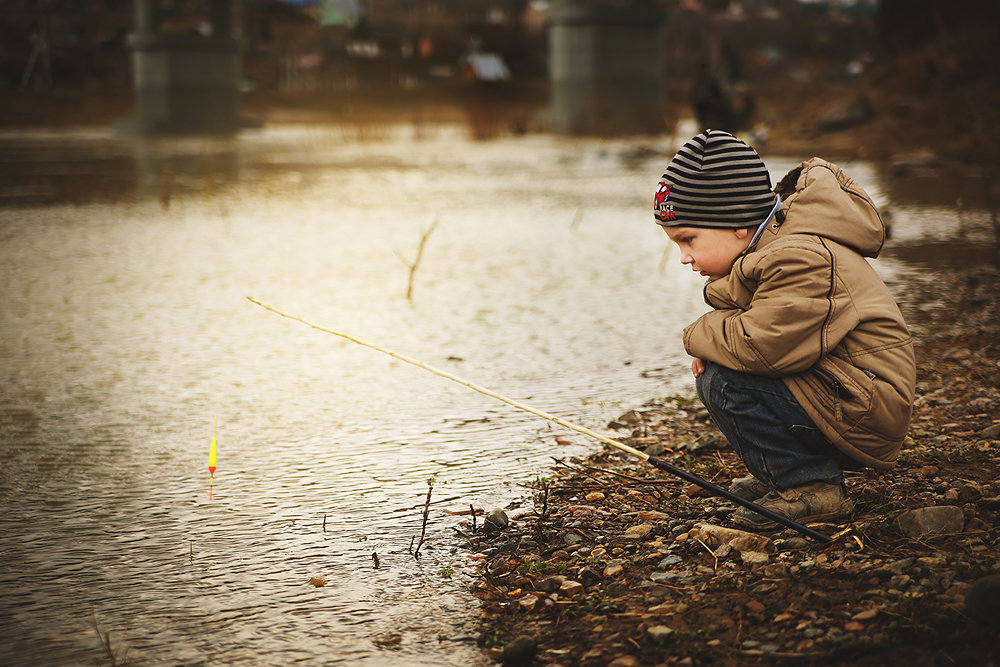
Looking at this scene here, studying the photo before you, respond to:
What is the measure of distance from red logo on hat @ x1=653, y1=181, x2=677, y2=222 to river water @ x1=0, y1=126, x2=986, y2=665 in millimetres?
1036

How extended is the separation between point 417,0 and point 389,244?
47.5 m

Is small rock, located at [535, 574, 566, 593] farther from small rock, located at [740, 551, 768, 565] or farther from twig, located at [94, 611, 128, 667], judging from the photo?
twig, located at [94, 611, 128, 667]

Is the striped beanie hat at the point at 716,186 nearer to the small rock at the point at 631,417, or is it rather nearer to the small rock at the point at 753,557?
the small rock at the point at 753,557

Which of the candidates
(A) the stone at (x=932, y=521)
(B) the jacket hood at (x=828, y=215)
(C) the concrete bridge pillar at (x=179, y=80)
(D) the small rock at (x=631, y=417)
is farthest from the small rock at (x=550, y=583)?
(C) the concrete bridge pillar at (x=179, y=80)

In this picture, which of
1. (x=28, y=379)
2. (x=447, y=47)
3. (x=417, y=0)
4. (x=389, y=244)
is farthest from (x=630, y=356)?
(x=417, y=0)

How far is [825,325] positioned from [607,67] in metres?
21.9

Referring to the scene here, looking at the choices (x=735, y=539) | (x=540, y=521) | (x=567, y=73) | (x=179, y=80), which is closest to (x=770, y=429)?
(x=735, y=539)

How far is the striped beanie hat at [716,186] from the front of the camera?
2.72 metres

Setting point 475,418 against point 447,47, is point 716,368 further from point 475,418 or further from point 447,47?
point 447,47

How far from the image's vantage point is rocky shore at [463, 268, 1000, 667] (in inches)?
87.2

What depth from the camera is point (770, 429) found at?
2.78m

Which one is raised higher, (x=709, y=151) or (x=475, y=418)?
(x=709, y=151)

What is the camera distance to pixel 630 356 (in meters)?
5.02

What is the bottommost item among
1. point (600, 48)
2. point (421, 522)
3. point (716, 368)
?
point (421, 522)
